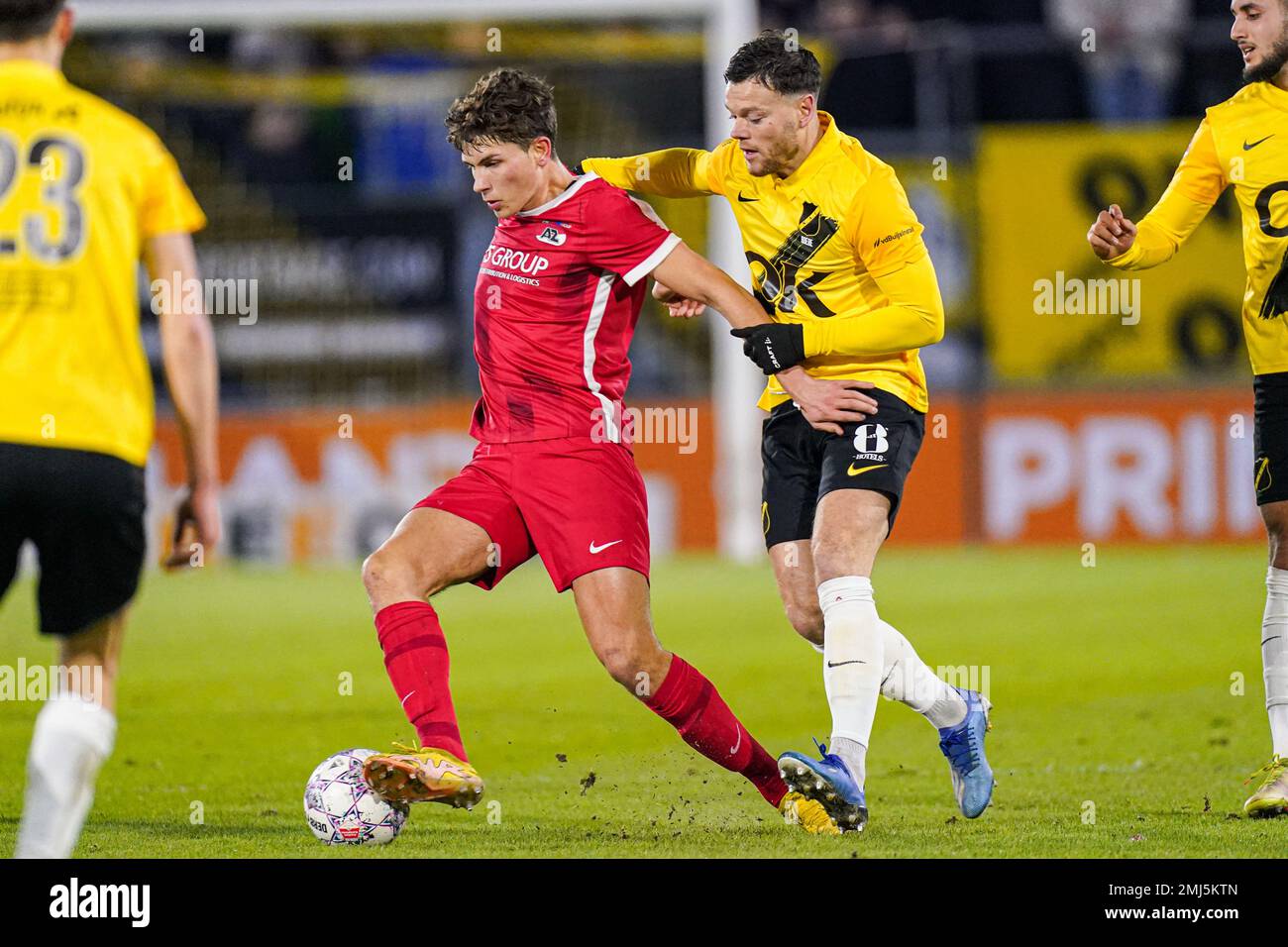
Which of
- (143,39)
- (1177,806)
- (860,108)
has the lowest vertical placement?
(1177,806)

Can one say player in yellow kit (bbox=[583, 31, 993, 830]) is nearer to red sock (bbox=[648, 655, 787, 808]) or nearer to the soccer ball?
red sock (bbox=[648, 655, 787, 808])

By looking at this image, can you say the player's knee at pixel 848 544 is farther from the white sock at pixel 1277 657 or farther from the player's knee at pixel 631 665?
the white sock at pixel 1277 657

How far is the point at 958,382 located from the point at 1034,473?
104 centimetres

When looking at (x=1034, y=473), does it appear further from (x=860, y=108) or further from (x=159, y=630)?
(x=159, y=630)

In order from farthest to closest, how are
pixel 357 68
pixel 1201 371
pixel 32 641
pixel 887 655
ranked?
pixel 357 68
pixel 1201 371
pixel 32 641
pixel 887 655

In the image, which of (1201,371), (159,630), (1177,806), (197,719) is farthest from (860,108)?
(1177,806)

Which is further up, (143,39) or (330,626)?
(143,39)

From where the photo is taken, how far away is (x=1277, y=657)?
247 inches

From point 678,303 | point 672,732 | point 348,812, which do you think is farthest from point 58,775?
point 672,732

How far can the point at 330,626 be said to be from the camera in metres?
12.7

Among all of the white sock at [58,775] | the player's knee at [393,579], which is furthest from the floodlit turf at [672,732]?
the white sock at [58,775]

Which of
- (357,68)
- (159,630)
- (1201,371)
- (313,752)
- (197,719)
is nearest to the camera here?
(313,752)

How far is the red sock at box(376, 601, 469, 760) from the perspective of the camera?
18.0 ft

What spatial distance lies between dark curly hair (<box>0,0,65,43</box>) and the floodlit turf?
2.39m
